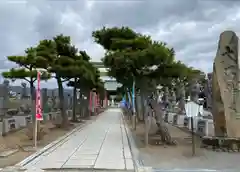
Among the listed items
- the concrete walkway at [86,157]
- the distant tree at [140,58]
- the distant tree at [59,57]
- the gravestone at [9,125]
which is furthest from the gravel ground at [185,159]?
the distant tree at [59,57]

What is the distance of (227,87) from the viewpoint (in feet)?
53.9

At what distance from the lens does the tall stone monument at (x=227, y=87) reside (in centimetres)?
1608

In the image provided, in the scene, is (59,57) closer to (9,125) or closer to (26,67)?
(26,67)

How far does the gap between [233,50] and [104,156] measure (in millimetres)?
7043

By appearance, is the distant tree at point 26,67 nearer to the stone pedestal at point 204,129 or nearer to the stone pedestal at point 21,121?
the stone pedestal at point 21,121

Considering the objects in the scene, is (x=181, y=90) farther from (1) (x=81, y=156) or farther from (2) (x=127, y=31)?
(1) (x=81, y=156)

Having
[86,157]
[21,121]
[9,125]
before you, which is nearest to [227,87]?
[86,157]

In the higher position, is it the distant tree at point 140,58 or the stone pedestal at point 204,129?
the distant tree at point 140,58

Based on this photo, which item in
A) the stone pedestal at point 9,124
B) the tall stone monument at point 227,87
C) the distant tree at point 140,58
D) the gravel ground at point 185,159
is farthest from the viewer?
the stone pedestal at point 9,124

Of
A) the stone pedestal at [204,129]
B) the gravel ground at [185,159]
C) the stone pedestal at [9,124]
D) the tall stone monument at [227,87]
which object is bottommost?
the gravel ground at [185,159]

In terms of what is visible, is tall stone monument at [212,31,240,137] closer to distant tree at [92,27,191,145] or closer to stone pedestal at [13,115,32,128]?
distant tree at [92,27,191,145]

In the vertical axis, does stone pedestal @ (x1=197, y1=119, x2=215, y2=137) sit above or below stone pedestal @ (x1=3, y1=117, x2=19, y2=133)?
below

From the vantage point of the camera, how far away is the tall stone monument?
1608 centimetres

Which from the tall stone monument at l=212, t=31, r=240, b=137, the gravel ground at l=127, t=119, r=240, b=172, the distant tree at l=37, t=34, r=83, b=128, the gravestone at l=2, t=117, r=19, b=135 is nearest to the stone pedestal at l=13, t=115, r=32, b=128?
the gravestone at l=2, t=117, r=19, b=135
